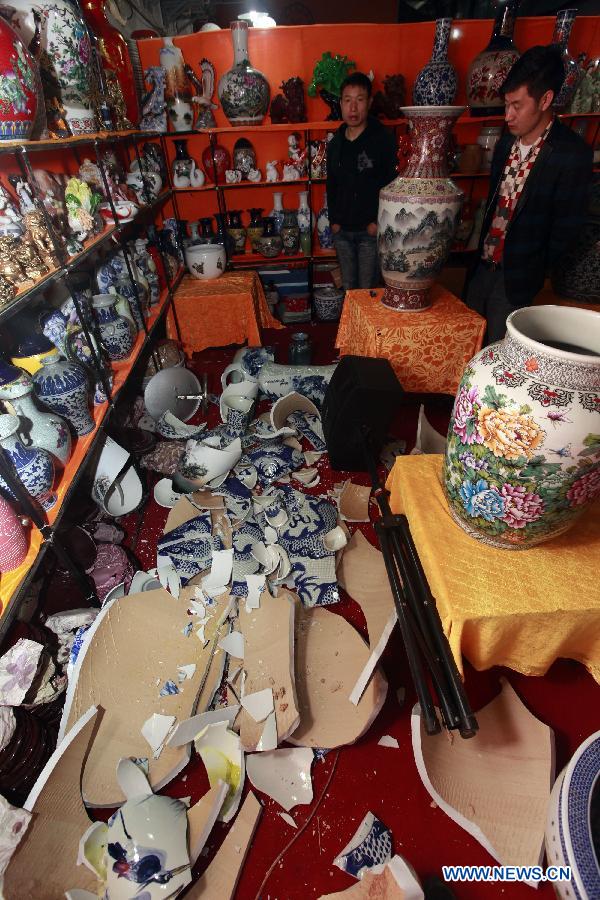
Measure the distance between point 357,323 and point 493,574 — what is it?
1576 millimetres

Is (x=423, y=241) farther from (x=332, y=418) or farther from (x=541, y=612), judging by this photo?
(x=541, y=612)

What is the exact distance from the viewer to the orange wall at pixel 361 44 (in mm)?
2943

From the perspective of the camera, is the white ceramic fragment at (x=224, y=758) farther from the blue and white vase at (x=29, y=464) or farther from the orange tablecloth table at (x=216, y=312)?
the orange tablecloth table at (x=216, y=312)

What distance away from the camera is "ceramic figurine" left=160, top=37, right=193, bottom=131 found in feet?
9.32

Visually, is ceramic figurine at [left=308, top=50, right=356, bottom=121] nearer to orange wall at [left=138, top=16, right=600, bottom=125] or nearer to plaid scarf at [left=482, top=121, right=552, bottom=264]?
orange wall at [left=138, top=16, right=600, bottom=125]

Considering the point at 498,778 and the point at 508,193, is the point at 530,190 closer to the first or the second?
the point at 508,193

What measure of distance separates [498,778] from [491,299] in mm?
1901

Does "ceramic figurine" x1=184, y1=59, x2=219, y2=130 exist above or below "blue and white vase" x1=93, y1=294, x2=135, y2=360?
above

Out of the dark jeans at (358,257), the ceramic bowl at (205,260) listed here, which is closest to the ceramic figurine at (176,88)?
the ceramic bowl at (205,260)

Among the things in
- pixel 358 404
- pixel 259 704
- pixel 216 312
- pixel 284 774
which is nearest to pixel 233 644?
pixel 259 704

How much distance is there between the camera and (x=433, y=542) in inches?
36.6

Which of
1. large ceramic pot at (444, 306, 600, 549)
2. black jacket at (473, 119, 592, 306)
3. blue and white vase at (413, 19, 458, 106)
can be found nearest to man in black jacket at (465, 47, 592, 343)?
black jacket at (473, 119, 592, 306)

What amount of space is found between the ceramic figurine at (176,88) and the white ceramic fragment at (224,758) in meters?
3.56

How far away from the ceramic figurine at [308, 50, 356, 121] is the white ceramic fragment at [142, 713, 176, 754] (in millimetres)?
3638
